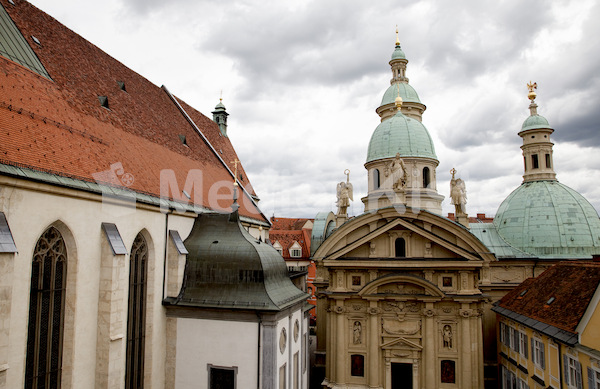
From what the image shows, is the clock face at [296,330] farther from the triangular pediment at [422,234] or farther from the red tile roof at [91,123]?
the red tile roof at [91,123]

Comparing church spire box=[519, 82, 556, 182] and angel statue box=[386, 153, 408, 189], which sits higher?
church spire box=[519, 82, 556, 182]

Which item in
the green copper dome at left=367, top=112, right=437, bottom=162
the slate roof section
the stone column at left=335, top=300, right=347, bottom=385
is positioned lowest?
the stone column at left=335, top=300, right=347, bottom=385

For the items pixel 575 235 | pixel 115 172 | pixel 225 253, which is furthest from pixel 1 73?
pixel 575 235

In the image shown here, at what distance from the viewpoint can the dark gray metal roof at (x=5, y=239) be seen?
10.9 m

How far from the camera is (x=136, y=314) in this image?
16984 millimetres

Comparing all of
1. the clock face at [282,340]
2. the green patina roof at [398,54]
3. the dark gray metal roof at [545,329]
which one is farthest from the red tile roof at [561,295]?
the green patina roof at [398,54]

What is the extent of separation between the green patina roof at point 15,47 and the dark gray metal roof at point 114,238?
19.7ft

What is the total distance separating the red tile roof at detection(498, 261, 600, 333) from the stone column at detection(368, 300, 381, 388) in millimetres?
7574

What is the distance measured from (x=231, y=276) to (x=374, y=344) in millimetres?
12050

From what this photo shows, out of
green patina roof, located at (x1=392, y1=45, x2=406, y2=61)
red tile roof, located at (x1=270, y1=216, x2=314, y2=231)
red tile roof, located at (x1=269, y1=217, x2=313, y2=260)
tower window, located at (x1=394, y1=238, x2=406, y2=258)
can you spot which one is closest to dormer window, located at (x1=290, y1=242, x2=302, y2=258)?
red tile roof, located at (x1=269, y1=217, x2=313, y2=260)

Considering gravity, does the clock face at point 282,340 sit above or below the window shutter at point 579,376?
above

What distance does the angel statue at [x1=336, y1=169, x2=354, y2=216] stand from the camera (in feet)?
108

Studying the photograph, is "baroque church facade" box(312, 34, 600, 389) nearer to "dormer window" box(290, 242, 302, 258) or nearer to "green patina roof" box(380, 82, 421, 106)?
"green patina roof" box(380, 82, 421, 106)

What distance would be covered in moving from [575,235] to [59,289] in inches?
1205
